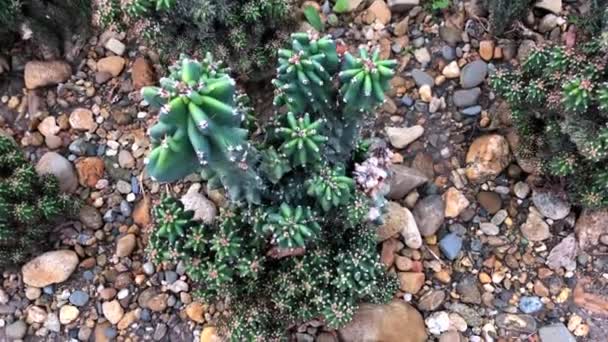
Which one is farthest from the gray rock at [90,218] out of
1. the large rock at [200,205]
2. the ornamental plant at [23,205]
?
the large rock at [200,205]

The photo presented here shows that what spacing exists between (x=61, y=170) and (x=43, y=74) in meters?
0.72

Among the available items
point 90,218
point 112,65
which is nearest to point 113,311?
point 90,218

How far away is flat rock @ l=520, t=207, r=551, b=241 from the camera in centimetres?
384

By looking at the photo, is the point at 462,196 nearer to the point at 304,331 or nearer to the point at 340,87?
the point at 304,331

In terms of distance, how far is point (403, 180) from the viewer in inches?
153

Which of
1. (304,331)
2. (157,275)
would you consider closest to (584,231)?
(304,331)

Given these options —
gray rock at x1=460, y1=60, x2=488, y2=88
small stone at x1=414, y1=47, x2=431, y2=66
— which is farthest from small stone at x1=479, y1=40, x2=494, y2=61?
small stone at x1=414, y1=47, x2=431, y2=66

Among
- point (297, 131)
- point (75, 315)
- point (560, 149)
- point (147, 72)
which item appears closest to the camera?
point (297, 131)

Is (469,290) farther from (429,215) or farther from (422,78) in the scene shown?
(422,78)

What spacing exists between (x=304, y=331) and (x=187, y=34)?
173 cm

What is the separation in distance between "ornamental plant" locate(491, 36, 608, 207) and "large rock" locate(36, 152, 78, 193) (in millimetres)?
2528

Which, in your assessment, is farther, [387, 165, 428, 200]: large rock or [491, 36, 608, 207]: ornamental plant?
[387, 165, 428, 200]: large rock

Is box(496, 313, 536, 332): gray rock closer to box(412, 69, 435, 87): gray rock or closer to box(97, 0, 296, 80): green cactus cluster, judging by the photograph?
box(412, 69, 435, 87): gray rock

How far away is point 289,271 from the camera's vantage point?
3.28 metres
